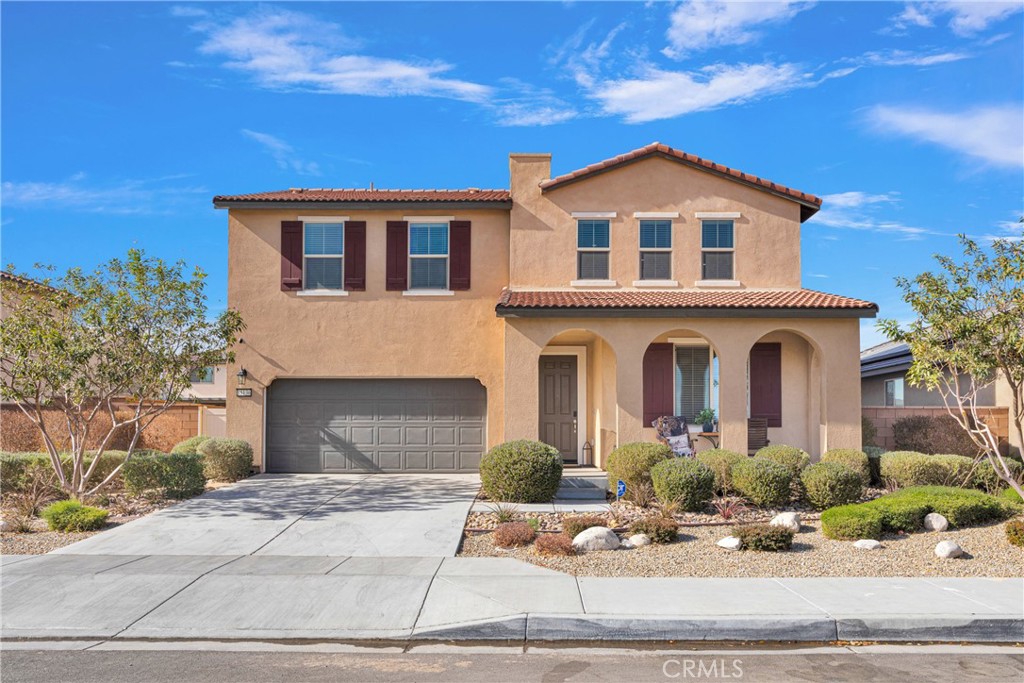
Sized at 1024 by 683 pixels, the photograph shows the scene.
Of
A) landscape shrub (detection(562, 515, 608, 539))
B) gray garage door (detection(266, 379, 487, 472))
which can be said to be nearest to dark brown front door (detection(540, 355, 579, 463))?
gray garage door (detection(266, 379, 487, 472))

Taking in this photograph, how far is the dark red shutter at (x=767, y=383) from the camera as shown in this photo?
17750 mm

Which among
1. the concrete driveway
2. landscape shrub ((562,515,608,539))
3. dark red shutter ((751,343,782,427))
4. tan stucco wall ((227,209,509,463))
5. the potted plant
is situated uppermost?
tan stucco wall ((227,209,509,463))

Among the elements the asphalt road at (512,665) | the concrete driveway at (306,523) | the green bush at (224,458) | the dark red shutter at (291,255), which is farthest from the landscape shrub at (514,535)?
the dark red shutter at (291,255)

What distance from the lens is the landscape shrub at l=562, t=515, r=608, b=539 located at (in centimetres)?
1130

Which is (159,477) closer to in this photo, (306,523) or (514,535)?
(306,523)

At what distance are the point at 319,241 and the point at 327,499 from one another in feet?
20.8

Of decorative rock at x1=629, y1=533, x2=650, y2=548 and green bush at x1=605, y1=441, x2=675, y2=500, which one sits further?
green bush at x1=605, y1=441, x2=675, y2=500

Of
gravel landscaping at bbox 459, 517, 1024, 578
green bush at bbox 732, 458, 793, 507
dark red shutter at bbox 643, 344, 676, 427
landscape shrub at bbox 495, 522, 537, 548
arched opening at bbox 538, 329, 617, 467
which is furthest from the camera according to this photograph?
arched opening at bbox 538, 329, 617, 467

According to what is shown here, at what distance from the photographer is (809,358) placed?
1775 centimetres

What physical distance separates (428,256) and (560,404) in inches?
179

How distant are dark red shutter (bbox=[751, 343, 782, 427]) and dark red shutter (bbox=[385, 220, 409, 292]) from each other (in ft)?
25.9

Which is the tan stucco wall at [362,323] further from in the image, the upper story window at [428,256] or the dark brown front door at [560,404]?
the dark brown front door at [560,404]

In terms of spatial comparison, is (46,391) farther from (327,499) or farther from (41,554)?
(327,499)

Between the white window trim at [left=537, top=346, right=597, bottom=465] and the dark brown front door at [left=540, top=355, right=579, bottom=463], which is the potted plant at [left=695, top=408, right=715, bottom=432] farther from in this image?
the dark brown front door at [left=540, top=355, right=579, bottom=463]
